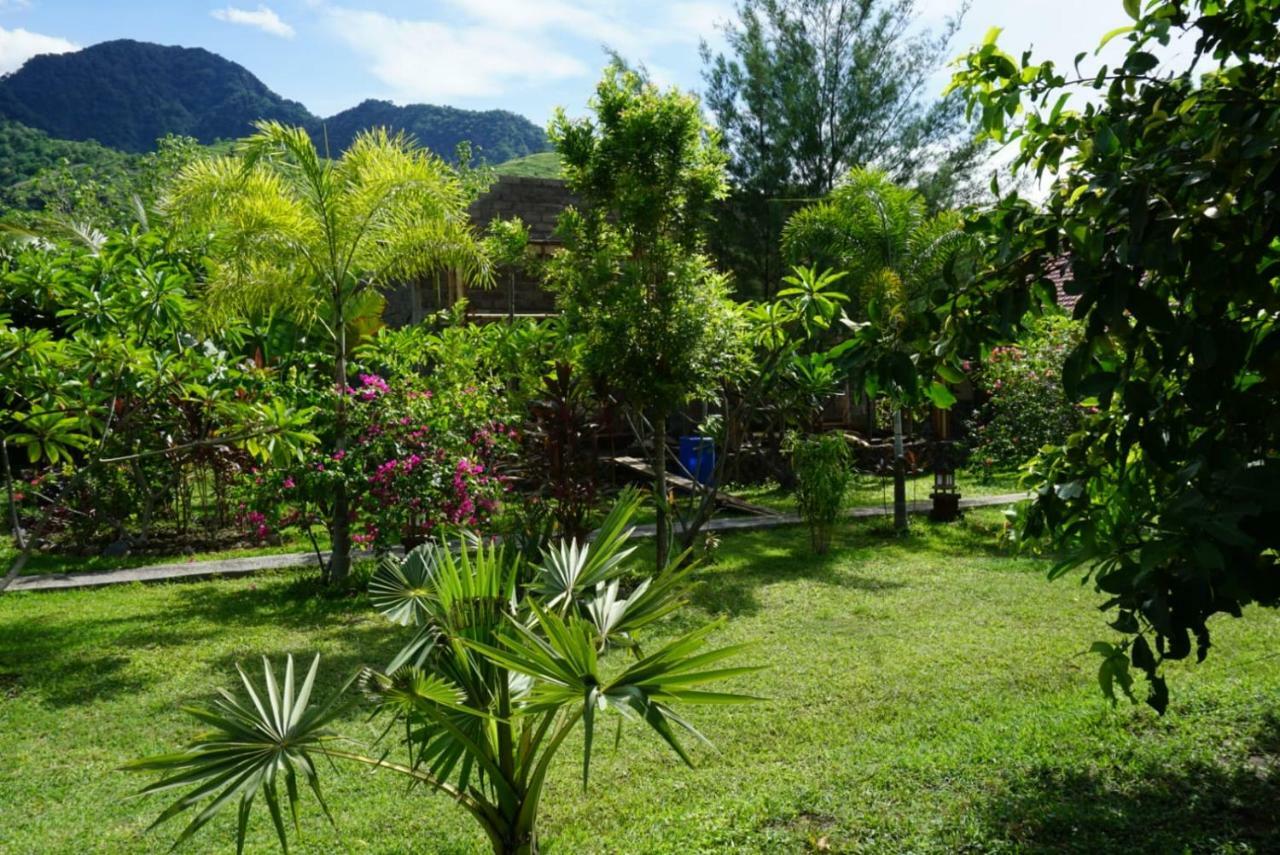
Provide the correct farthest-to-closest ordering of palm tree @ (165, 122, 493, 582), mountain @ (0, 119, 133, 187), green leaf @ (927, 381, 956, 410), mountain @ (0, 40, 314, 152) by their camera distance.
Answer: mountain @ (0, 40, 314, 152)
mountain @ (0, 119, 133, 187)
palm tree @ (165, 122, 493, 582)
green leaf @ (927, 381, 956, 410)

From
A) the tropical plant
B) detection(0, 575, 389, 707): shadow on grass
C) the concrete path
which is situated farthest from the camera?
the tropical plant

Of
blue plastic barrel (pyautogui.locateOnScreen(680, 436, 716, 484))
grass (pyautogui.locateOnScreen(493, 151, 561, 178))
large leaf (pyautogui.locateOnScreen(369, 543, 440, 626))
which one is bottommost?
blue plastic barrel (pyautogui.locateOnScreen(680, 436, 716, 484))

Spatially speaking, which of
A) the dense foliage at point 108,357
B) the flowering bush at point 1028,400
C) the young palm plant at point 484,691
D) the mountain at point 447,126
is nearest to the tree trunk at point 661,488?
the dense foliage at point 108,357

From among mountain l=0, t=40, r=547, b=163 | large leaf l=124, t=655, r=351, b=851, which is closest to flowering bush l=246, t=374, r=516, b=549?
large leaf l=124, t=655, r=351, b=851

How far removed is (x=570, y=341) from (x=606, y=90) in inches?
80.7

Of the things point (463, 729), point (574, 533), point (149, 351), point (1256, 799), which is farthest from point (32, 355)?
point (1256, 799)

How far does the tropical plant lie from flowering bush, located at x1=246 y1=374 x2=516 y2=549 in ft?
9.98

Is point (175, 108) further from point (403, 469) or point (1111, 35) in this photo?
point (1111, 35)

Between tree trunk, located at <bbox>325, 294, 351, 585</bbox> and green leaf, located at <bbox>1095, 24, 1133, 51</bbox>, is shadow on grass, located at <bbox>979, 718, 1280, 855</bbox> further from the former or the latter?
tree trunk, located at <bbox>325, 294, 351, 585</bbox>

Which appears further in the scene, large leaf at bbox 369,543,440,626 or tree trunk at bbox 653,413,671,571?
tree trunk at bbox 653,413,671,571

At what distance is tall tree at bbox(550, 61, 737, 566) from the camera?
25.6 feet

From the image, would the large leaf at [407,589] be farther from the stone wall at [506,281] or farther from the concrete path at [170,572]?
the stone wall at [506,281]

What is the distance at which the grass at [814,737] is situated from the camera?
12.3ft

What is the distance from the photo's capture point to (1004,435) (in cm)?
1148
